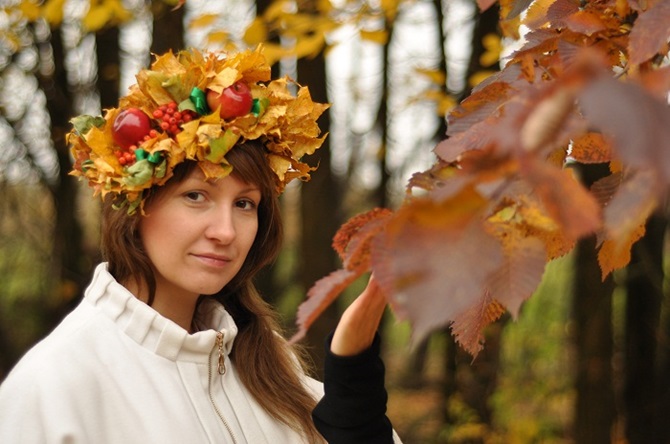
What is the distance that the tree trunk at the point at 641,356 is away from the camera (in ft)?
16.6

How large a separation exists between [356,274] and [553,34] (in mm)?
546

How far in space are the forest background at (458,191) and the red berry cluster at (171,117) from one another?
79 cm

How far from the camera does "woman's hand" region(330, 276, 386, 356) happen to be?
4.10ft

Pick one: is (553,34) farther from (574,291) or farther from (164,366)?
(574,291)

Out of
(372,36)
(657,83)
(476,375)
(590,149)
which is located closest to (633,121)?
(657,83)

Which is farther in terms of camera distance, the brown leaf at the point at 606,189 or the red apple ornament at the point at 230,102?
the red apple ornament at the point at 230,102

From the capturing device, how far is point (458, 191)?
56 cm

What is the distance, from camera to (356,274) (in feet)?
2.42

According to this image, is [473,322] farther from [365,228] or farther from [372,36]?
[372,36]

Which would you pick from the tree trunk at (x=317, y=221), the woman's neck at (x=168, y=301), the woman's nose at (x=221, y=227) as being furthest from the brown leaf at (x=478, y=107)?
the tree trunk at (x=317, y=221)

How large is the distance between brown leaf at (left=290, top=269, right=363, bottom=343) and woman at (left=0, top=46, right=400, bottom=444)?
1124 mm

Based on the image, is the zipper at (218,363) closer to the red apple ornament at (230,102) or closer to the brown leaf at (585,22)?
the red apple ornament at (230,102)

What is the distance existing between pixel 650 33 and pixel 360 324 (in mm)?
667

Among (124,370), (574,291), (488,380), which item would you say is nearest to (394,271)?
(124,370)
